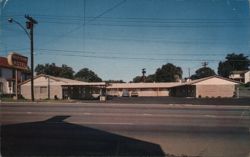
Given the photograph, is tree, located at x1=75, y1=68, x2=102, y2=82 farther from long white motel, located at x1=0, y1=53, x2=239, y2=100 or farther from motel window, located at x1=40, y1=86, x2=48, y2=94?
motel window, located at x1=40, y1=86, x2=48, y2=94

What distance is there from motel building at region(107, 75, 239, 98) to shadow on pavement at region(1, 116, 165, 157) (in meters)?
34.4

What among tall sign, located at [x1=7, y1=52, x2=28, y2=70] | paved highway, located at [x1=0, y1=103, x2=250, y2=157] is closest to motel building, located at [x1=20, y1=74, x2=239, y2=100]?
tall sign, located at [x1=7, y1=52, x2=28, y2=70]

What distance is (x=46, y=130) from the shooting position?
1027 cm

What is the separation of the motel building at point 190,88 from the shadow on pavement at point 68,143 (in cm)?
3440

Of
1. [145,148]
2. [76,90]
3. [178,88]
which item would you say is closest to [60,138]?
[145,148]

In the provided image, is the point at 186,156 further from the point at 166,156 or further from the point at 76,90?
the point at 76,90

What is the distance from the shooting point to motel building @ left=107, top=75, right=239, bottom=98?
45.8 meters

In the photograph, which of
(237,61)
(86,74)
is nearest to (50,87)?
(86,74)

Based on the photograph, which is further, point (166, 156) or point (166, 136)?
point (166, 136)

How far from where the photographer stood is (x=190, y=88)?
5272 centimetres

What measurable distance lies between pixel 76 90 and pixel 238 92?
24.3 m

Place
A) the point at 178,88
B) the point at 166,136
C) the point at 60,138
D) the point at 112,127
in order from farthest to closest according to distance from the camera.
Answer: the point at 178,88 → the point at 112,127 → the point at 166,136 → the point at 60,138

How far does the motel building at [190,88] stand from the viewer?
45.8m

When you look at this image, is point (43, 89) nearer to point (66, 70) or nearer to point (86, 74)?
point (86, 74)
